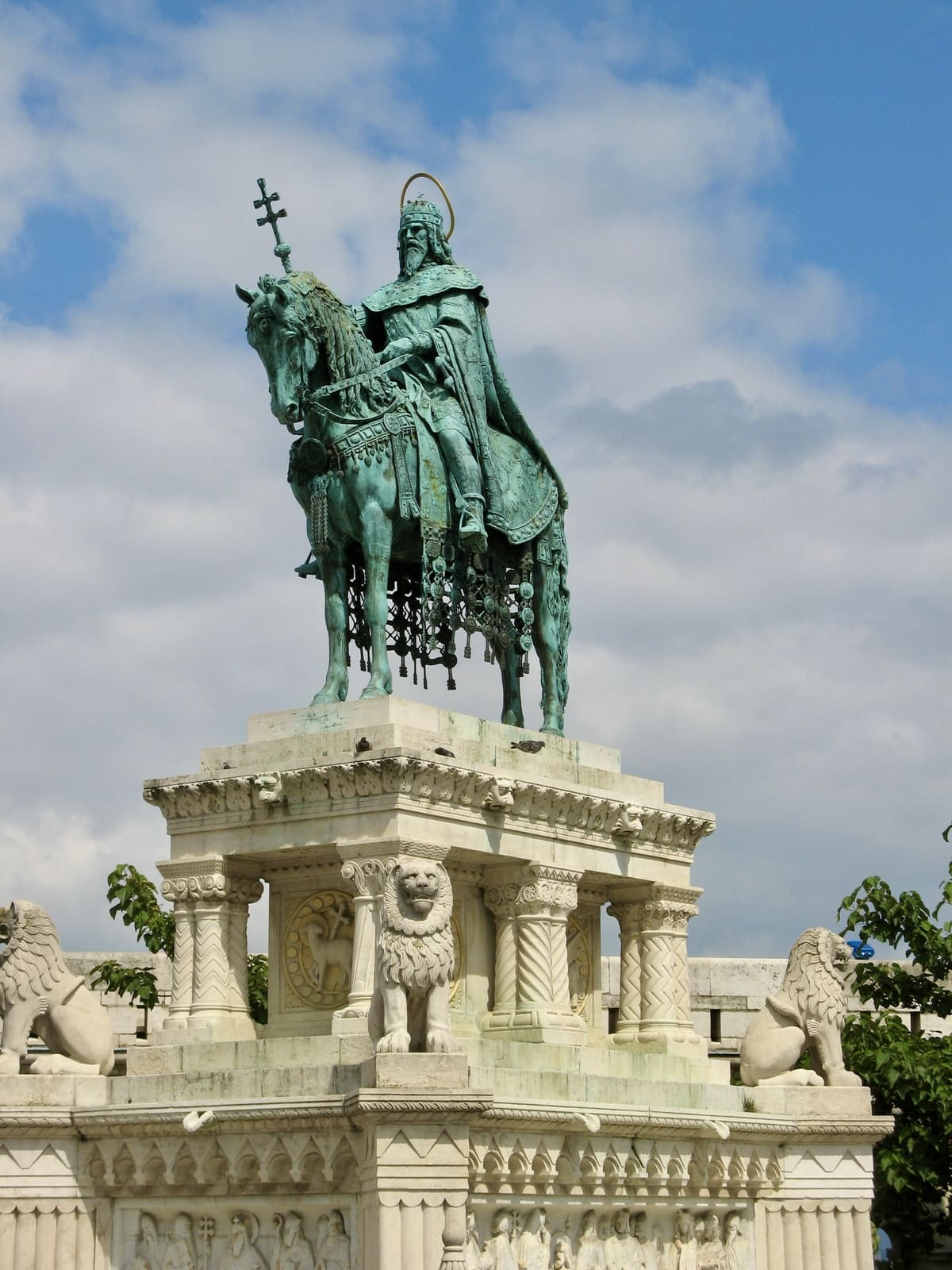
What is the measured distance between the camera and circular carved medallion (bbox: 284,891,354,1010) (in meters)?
21.8

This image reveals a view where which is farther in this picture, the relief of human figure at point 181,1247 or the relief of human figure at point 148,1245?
the relief of human figure at point 148,1245

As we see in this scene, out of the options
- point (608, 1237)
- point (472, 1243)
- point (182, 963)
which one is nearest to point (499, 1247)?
point (472, 1243)

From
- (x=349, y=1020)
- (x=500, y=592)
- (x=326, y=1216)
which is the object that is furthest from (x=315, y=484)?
(x=326, y=1216)

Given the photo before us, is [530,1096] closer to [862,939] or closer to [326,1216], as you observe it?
[326,1216]

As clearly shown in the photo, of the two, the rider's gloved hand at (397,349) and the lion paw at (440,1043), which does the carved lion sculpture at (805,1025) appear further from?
the rider's gloved hand at (397,349)

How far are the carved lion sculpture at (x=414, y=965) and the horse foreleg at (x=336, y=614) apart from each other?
138 inches

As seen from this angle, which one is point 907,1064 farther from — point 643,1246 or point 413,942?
point 413,942

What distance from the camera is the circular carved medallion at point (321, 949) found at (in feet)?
71.6

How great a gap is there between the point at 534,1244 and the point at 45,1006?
5147 mm

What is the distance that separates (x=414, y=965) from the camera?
62.4 feet

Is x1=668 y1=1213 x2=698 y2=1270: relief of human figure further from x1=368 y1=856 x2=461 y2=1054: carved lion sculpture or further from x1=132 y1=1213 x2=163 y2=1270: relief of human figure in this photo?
x1=132 y1=1213 x2=163 y2=1270: relief of human figure

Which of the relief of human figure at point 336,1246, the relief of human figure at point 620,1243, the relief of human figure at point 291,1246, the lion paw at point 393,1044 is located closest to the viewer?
the lion paw at point 393,1044

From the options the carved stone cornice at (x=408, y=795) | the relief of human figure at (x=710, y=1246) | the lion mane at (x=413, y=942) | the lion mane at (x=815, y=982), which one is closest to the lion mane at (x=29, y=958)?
the carved stone cornice at (x=408, y=795)

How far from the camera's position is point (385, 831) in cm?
2092
